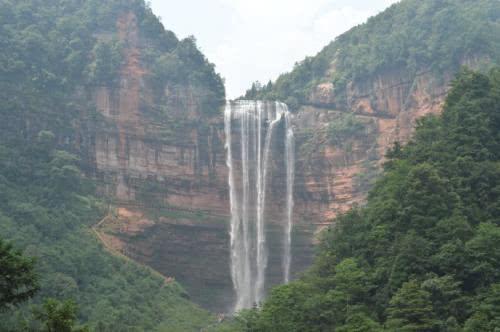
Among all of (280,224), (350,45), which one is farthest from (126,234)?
(350,45)

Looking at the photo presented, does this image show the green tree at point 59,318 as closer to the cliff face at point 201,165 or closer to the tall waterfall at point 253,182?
the cliff face at point 201,165

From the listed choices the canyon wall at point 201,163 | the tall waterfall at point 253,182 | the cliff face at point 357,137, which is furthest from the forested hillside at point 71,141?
the cliff face at point 357,137

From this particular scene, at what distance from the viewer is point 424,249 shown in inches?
1037

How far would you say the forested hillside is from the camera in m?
36.6

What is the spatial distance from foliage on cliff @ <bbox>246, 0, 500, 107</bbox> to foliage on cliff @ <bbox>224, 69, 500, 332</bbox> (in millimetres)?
12355

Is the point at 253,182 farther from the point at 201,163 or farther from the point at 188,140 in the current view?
the point at 188,140

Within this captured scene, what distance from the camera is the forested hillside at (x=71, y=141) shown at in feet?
120

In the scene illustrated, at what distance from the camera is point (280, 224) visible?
47.5 meters

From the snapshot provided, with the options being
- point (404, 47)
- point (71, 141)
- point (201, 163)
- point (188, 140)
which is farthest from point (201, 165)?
point (404, 47)

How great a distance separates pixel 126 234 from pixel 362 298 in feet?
60.2

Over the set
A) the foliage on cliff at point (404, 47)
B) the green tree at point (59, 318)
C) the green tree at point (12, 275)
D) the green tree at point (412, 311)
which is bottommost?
the green tree at point (412, 311)

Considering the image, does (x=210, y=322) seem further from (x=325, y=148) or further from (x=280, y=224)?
(x=325, y=148)

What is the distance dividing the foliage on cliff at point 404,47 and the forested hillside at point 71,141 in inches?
214

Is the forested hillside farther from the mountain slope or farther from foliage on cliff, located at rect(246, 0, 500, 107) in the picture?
the mountain slope
